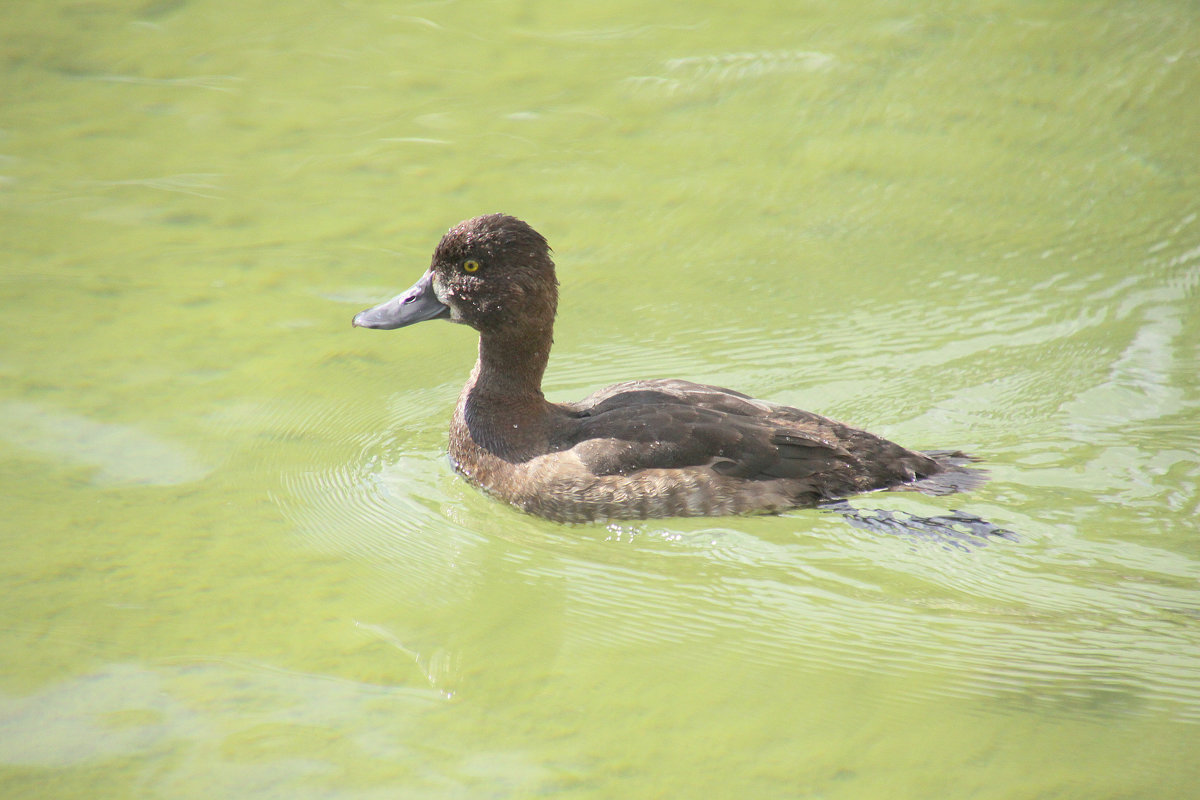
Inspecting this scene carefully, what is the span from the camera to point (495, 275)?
19.6 ft

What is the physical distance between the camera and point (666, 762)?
159 inches

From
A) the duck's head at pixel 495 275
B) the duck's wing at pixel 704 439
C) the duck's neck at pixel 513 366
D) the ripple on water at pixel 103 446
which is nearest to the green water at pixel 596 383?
the ripple on water at pixel 103 446

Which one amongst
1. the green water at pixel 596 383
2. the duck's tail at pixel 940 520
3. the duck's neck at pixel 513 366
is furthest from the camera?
the duck's neck at pixel 513 366

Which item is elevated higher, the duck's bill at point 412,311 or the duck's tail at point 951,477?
the duck's bill at point 412,311

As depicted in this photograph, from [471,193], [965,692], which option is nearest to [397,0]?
[471,193]

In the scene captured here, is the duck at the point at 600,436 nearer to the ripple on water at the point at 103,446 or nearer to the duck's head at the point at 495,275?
the duck's head at the point at 495,275

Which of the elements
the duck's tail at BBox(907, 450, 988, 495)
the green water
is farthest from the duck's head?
the duck's tail at BBox(907, 450, 988, 495)

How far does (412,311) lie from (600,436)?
124cm

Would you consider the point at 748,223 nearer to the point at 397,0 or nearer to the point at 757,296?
the point at 757,296

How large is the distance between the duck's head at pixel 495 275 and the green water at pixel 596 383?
86 cm

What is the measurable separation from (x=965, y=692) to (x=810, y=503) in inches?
60.0

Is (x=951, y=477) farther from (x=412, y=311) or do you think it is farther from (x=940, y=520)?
(x=412, y=311)

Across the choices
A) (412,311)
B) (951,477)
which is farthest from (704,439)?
(412,311)

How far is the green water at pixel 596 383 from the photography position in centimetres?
421
